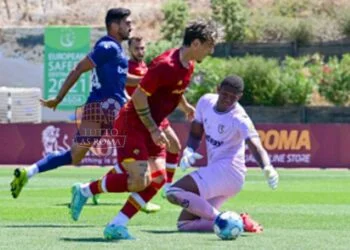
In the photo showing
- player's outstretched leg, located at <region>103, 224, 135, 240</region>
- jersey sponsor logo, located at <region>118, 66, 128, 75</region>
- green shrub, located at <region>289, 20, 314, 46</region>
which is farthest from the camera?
green shrub, located at <region>289, 20, 314, 46</region>

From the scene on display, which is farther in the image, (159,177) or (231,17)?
(231,17)

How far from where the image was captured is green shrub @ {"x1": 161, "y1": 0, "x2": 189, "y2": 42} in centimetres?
6016

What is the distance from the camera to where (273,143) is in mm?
34875

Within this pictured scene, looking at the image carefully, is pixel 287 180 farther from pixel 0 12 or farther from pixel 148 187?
pixel 0 12

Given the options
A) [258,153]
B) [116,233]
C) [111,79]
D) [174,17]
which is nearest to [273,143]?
[111,79]

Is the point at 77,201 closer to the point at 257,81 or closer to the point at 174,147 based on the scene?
the point at 174,147

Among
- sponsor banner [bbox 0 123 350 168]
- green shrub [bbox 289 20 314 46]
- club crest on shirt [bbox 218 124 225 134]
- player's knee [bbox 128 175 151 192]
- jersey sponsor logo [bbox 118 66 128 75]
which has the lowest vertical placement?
green shrub [bbox 289 20 314 46]

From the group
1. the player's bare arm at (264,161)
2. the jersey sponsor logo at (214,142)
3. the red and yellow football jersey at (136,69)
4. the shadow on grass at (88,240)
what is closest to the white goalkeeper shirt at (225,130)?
the jersey sponsor logo at (214,142)

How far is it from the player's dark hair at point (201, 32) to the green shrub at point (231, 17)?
4522 cm

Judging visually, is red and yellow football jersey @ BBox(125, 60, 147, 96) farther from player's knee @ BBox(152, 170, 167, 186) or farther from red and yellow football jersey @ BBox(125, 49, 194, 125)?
red and yellow football jersey @ BBox(125, 49, 194, 125)

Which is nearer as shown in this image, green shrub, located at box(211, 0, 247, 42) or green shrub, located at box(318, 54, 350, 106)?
green shrub, located at box(318, 54, 350, 106)

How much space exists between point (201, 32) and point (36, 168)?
3621mm

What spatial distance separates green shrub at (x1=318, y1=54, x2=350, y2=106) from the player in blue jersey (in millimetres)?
37566

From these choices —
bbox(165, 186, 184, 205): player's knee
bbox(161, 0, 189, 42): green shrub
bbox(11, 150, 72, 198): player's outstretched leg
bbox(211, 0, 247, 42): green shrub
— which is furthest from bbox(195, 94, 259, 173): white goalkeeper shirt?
bbox(161, 0, 189, 42): green shrub
